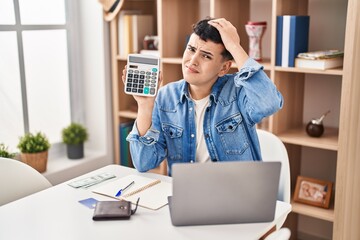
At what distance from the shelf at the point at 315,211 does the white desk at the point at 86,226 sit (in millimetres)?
963

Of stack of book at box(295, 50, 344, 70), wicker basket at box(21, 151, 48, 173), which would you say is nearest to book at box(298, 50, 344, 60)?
stack of book at box(295, 50, 344, 70)

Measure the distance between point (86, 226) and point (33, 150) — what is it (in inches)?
52.2

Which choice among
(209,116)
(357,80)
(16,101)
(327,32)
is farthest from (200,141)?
(16,101)

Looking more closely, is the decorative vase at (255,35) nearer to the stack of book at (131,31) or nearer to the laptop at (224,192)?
the stack of book at (131,31)

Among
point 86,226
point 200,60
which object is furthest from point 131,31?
point 86,226

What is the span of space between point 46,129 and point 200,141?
142cm

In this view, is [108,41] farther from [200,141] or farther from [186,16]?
[200,141]

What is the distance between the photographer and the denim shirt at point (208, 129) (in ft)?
5.58

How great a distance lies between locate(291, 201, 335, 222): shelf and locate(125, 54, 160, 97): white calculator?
47.7 inches

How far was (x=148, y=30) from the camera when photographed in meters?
2.99

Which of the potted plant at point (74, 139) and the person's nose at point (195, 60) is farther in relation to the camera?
the potted plant at point (74, 139)

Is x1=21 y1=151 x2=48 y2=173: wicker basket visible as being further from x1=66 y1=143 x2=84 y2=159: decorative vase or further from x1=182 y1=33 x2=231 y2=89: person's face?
x1=182 y1=33 x2=231 y2=89: person's face

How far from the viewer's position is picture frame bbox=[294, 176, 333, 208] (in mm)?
2427

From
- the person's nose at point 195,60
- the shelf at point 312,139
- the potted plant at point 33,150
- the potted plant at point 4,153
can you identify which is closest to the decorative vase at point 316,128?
the shelf at point 312,139
